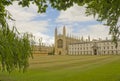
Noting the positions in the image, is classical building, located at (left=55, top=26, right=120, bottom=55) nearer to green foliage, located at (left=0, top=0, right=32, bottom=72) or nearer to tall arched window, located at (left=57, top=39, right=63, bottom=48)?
tall arched window, located at (left=57, top=39, right=63, bottom=48)

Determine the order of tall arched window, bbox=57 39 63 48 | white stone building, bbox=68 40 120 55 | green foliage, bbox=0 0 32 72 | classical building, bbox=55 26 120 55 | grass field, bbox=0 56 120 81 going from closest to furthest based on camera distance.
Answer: green foliage, bbox=0 0 32 72
grass field, bbox=0 56 120 81
white stone building, bbox=68 40 120 55
classical building, bbox=55 26 120 55
tall arched window, bbox=57 39 63 48

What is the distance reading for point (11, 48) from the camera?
314 inches

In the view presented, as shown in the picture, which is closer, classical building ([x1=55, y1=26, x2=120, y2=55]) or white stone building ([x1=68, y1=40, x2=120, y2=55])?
white stone building ([x1=68, y1=40, x2=120, y2=55])

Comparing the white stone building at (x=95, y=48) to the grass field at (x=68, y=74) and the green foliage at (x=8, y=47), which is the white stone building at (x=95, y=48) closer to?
the grass field at (x=68, y=74)

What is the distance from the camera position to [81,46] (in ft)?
A: 551

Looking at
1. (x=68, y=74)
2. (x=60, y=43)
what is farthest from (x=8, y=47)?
(x=60, y=43)

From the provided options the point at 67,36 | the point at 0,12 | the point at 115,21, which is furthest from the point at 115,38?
the point at 67,36

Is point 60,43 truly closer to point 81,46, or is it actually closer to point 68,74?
point 81,46

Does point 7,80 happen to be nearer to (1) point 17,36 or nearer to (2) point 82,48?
(1) point 17,36

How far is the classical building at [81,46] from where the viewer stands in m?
154

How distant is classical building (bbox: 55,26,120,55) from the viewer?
506 ft

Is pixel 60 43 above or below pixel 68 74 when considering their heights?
above

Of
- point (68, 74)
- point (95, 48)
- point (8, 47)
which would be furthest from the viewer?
point (95, 48)

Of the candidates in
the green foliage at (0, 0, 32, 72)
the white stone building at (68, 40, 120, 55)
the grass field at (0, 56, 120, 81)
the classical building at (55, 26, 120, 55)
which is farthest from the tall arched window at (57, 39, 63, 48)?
the green foliage at (0, 0, 32, 72)
